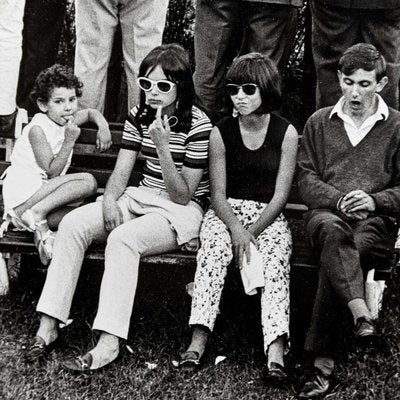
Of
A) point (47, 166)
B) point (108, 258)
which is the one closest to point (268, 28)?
point (47, 166)

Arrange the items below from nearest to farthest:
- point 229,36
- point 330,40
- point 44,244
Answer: point 44,244, point 330,40, point 229,36

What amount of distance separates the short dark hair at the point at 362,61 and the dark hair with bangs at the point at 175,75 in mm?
824

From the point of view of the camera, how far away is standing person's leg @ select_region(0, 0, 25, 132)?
531 centimetres

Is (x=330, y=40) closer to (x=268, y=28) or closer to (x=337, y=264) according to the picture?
(x=268, y=28)

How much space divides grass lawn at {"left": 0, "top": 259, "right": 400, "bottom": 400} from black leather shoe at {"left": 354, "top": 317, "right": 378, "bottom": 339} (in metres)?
0.39

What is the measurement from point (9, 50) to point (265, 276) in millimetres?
2102

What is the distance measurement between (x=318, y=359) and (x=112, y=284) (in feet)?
3.48

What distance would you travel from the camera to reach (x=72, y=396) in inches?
165

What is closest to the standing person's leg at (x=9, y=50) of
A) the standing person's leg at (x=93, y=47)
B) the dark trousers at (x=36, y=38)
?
the standing person's leg at (x=93, y=47)

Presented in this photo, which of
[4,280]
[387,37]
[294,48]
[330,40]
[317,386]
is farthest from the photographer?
[294,48]

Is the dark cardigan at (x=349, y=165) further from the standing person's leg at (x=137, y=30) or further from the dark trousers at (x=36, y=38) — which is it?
the dark trousers at (x=36, y=38)

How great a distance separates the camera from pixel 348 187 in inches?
185

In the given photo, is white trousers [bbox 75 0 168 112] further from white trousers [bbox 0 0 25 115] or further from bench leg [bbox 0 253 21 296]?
bench leg [bbox 0 253 21 296]

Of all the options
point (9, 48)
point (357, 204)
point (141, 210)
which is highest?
point (9, 48)
